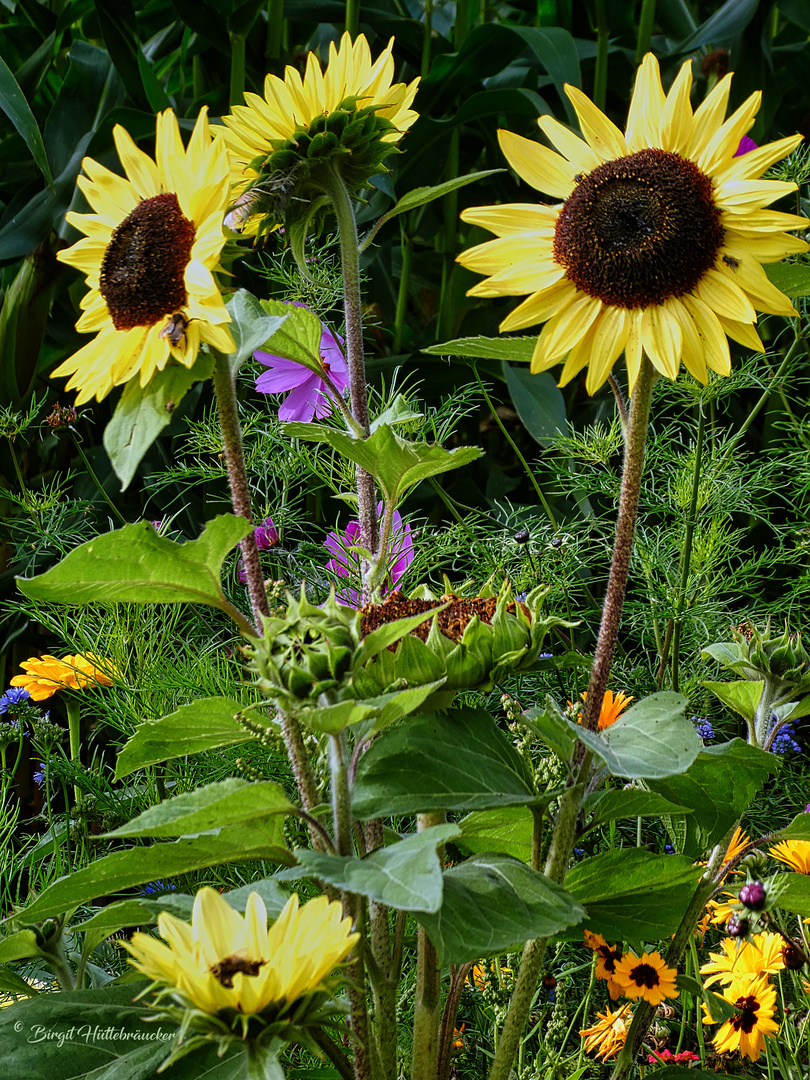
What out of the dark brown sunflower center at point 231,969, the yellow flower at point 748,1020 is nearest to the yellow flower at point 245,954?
the dark brown sunflower center at point 231,969

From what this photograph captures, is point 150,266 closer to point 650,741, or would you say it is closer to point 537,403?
point 650,741

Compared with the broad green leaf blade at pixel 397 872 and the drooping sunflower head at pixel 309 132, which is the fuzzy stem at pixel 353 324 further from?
the broad green leaf blade at pixel 397 872

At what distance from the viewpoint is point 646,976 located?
15.9 inches

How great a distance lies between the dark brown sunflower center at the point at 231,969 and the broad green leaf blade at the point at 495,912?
46mm

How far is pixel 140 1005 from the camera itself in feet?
1.11

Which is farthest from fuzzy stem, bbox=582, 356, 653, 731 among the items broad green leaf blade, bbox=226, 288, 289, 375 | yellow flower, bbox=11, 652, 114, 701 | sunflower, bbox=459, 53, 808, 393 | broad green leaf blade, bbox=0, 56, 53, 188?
broad green leaf blade, bbox=0, 56, 53, 188

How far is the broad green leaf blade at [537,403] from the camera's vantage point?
89cm

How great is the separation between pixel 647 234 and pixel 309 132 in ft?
0.51

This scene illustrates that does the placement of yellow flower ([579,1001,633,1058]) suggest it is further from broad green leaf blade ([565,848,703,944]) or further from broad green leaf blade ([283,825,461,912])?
broad green leaf blade ([283,825,461,912])

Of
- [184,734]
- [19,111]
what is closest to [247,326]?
[184,734]

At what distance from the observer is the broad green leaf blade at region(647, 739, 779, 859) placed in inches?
14.3

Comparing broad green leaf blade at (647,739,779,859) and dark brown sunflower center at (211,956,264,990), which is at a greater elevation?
dark brown sunflower center at (211,956,264,990)

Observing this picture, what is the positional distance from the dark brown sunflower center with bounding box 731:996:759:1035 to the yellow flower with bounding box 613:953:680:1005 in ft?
0.11

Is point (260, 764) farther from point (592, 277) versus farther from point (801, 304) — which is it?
point (801, 304)
